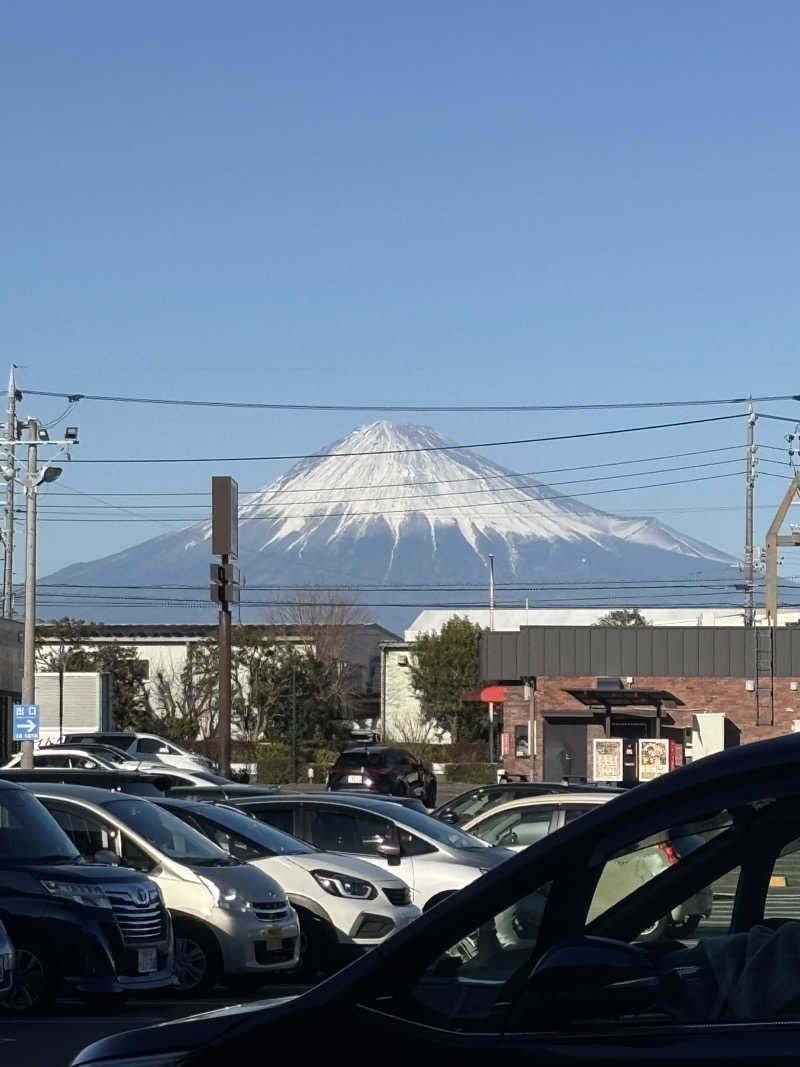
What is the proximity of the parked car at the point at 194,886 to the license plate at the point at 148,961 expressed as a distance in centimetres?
107

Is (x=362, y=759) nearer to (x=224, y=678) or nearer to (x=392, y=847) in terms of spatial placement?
(x=224, y=678)

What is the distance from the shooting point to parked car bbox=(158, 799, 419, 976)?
1611 cm

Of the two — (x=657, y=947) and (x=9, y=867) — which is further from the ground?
(x=657, y=947)

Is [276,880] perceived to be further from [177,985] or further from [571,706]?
[571,706]

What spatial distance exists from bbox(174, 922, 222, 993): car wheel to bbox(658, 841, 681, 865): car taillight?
448 inches

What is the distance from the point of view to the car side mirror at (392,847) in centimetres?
1739

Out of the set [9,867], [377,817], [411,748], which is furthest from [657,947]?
[411,748]

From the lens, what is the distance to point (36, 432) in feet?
164

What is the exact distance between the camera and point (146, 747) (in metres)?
42.8

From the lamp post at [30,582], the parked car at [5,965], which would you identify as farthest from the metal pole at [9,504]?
the parked car at [5,965]

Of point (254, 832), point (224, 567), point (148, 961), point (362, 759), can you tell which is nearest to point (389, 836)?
point (254, 832)

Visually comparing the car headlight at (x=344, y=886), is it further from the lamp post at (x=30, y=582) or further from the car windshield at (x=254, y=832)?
the lamp post at (x=30, y=582)

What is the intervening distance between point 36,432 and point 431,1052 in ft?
156

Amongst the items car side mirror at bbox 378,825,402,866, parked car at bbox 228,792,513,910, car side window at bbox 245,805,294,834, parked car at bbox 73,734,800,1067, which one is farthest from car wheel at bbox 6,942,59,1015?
parked car at bbox 73,734,800,1067
